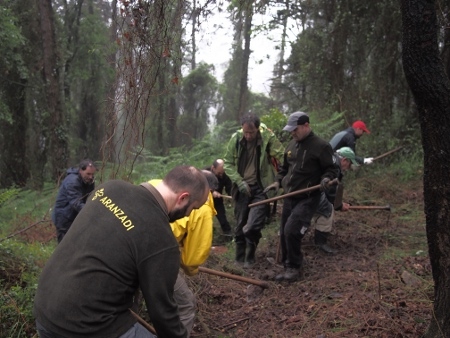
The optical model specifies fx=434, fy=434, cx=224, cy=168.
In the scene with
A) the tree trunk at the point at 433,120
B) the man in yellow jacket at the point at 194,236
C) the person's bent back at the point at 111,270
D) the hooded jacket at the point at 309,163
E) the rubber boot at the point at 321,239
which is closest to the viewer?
the person's bent back at the point at 111,270

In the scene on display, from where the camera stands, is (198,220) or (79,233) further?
(198,220)

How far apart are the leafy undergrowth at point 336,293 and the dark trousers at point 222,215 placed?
1.28 metres

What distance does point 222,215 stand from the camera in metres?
8.56

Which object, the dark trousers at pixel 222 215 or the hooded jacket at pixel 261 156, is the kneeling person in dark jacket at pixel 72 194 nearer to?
the hooded jacket at pixel 261 156

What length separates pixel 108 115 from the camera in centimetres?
491

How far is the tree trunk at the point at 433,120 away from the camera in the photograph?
8.98 feet

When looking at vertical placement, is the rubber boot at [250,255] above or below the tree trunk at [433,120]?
Result: below

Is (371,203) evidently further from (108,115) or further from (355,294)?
(108,115)

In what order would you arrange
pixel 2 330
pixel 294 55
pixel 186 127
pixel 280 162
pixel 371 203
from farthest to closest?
pixel 186 127 → pixel 294 55 → pixel 371 203 → pixel 280 162 → pixel 2 330

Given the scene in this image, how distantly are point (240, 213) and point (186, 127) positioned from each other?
2140cm

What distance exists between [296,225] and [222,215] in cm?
351

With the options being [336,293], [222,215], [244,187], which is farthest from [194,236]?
[222,215]

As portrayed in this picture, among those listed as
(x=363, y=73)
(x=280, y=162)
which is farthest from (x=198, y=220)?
(x=363, y=73)

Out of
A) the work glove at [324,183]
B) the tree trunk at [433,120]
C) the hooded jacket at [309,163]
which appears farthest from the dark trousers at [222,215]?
the tree trunk at [433,120]
